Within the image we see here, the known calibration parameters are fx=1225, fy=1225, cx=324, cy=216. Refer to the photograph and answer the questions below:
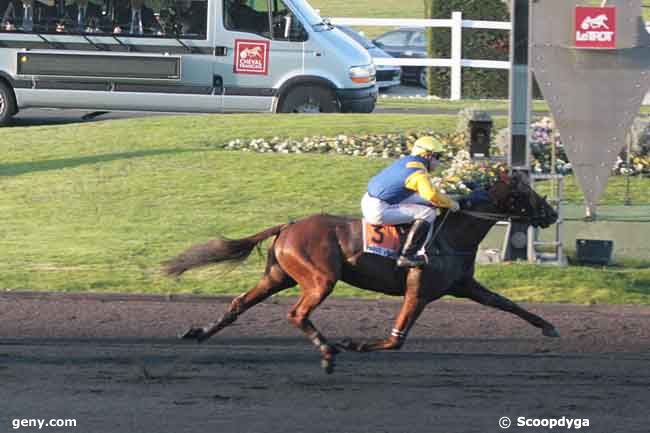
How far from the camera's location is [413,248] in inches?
349

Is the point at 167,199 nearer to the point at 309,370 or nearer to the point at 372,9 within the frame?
the point at 309,370

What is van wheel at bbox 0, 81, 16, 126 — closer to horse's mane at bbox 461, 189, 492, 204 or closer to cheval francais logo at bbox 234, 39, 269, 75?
cheval francais logo at bbox 234, 39, 269, 75

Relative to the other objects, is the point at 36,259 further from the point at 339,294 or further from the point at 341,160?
the point at 341,160

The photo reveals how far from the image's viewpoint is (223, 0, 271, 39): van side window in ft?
66.7

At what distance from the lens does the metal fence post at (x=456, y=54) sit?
25.4 meters

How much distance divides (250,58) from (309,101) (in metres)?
1.23

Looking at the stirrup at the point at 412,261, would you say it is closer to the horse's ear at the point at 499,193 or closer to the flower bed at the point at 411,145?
the horse's ear at the point at 499,193

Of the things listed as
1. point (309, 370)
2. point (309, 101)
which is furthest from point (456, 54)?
point (309, 370)

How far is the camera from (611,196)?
1509 cm

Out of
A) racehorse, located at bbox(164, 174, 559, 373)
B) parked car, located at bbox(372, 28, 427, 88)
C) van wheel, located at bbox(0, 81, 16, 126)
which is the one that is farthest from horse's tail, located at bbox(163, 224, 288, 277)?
parked car, located at bbox(372, 28, 427, 88)

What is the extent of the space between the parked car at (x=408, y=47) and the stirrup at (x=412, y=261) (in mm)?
24115

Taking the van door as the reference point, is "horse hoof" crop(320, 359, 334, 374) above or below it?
below

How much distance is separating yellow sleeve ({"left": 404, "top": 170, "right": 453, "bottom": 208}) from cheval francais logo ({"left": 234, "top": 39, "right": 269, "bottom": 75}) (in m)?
11.8

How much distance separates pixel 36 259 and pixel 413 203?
5087 mm
